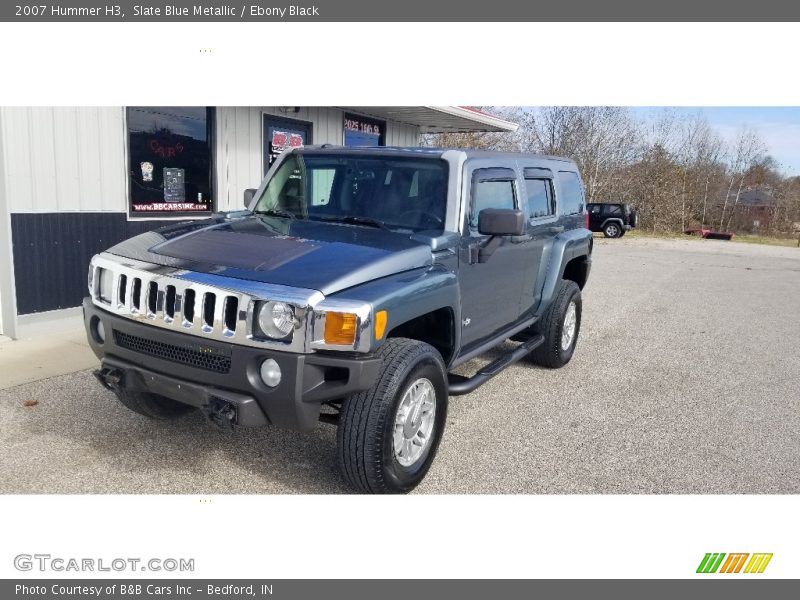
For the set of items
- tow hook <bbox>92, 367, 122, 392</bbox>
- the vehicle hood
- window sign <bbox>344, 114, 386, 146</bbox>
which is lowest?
tow hook <bbox>92, 367, 122, 392</bbox>

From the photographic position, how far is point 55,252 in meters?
6.97

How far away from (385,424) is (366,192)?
72.3 inches

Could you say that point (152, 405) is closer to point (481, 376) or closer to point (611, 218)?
point (481, 376)

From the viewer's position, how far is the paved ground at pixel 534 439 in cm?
382

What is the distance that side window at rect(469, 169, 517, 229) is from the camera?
14.6 feet

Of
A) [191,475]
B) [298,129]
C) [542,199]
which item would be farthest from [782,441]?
[298,129]

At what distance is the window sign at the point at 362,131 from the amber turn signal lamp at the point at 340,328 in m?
9.43

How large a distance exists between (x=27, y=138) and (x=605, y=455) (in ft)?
20.8

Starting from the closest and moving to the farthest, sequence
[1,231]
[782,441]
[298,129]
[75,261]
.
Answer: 1. [782,441]
2. [1,231]
3. [75,261]
4. [298,129]

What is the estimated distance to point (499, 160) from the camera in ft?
16.2

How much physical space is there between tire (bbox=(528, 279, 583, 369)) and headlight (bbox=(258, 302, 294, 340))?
350cm

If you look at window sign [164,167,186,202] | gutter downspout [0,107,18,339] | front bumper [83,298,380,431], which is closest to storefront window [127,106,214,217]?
window sign [164,167,186,202]

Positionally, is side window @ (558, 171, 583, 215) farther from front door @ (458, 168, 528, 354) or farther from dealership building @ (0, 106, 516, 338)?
dealership building @ (0, 106, 516, 338)

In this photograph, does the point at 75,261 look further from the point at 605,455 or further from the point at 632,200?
the point at 632,200
